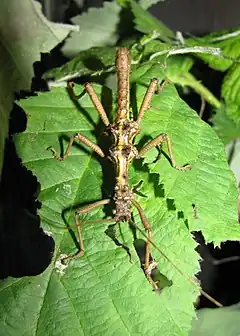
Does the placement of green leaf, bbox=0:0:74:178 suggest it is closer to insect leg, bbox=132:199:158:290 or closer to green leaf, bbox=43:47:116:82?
green leaf, bbox=43:47:116:82

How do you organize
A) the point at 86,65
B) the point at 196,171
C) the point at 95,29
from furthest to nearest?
the point at 95,29
the point at 86,65
the point at 196,171

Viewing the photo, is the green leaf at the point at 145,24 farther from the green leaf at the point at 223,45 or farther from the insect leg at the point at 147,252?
the insect leg at the point at 147,252

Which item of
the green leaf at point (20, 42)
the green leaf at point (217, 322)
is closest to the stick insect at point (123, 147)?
the green leaf at point (20, 42)

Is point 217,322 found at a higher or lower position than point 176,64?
lower

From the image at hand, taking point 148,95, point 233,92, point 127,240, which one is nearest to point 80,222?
point 127,240

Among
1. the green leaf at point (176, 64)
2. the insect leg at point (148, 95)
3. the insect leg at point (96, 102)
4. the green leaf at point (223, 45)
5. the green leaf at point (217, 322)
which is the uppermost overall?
the green leaf at point (223, 45)

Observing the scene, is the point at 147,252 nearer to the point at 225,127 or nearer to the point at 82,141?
the point at 82,141
